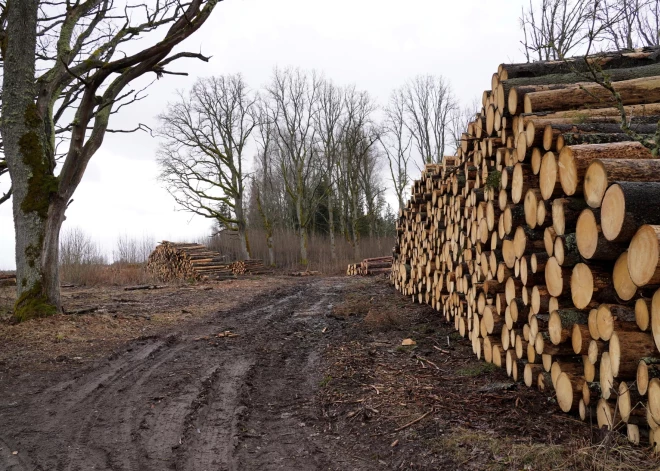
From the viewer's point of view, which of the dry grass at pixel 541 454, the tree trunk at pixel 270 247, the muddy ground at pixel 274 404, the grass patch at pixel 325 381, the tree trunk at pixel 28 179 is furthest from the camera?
the tree trunk at pixel 270 247

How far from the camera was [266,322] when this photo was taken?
951cm

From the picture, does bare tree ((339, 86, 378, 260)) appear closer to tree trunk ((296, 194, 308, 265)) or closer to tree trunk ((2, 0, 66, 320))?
tree trunk ((296, 194, 308, 265))

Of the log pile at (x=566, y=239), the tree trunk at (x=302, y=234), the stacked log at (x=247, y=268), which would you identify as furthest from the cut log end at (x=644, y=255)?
the tree trunk at (x=302, y=234)

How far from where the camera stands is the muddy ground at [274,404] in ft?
11.9

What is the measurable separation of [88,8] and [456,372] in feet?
35.3

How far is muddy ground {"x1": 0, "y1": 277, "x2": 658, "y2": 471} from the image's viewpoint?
362 cm

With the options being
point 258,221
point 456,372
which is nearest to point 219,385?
point 456,372

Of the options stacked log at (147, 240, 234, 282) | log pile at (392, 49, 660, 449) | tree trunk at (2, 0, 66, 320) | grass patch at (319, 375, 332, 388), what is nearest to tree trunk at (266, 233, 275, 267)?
stacked log at (147, 240, 234, 282)

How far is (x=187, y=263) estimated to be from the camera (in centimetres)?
2284

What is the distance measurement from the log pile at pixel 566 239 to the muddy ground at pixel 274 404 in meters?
0.35

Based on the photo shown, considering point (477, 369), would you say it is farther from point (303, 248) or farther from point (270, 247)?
point (270, 247)

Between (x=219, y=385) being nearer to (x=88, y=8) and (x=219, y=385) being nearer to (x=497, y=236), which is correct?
(x=497, y=236)

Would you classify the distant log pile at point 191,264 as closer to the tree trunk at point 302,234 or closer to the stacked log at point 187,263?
the stacked log at point 187,263

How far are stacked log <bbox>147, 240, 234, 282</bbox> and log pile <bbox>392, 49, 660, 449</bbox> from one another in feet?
52.2
